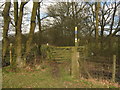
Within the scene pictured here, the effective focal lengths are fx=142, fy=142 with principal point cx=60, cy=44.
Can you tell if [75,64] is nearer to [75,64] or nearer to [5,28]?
[75,64]

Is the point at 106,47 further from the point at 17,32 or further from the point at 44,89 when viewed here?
the point at 44,89

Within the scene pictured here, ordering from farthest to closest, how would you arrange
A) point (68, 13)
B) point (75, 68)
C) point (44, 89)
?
point (68, 13)
point (75, 68)
point (44, 89)

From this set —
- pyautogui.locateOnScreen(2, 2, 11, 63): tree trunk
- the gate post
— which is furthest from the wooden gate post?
pyautogui.locateOnScreen(2, 2, 11, 63): tree trunk

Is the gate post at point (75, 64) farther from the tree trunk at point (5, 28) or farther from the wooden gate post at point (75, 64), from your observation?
the tree trunk at point (5, 28)

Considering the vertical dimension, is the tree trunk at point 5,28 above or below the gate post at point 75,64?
above

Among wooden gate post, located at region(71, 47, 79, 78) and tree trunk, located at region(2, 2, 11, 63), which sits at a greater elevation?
tree trunk, located at region(2, 2, 11, 63)

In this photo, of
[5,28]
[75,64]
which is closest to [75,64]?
[75,64]

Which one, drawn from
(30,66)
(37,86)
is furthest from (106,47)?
(37,86)

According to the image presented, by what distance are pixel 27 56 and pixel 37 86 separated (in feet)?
15.2

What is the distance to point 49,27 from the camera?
1858cm

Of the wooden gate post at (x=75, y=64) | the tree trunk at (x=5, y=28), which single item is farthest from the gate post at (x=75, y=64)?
the tree trunk at (x=5, y=28)

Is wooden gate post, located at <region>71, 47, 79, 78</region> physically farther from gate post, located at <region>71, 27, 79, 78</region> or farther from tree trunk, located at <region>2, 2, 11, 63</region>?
tree trunk, located at <region>2, 2, 11, 63</region>

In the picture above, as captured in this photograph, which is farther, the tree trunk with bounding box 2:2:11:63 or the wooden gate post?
the tree trunk with bounding box 2:2:11:63

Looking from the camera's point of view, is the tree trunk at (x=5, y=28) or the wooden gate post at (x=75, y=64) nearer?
the wooden gate post at (x=75, y=64)
